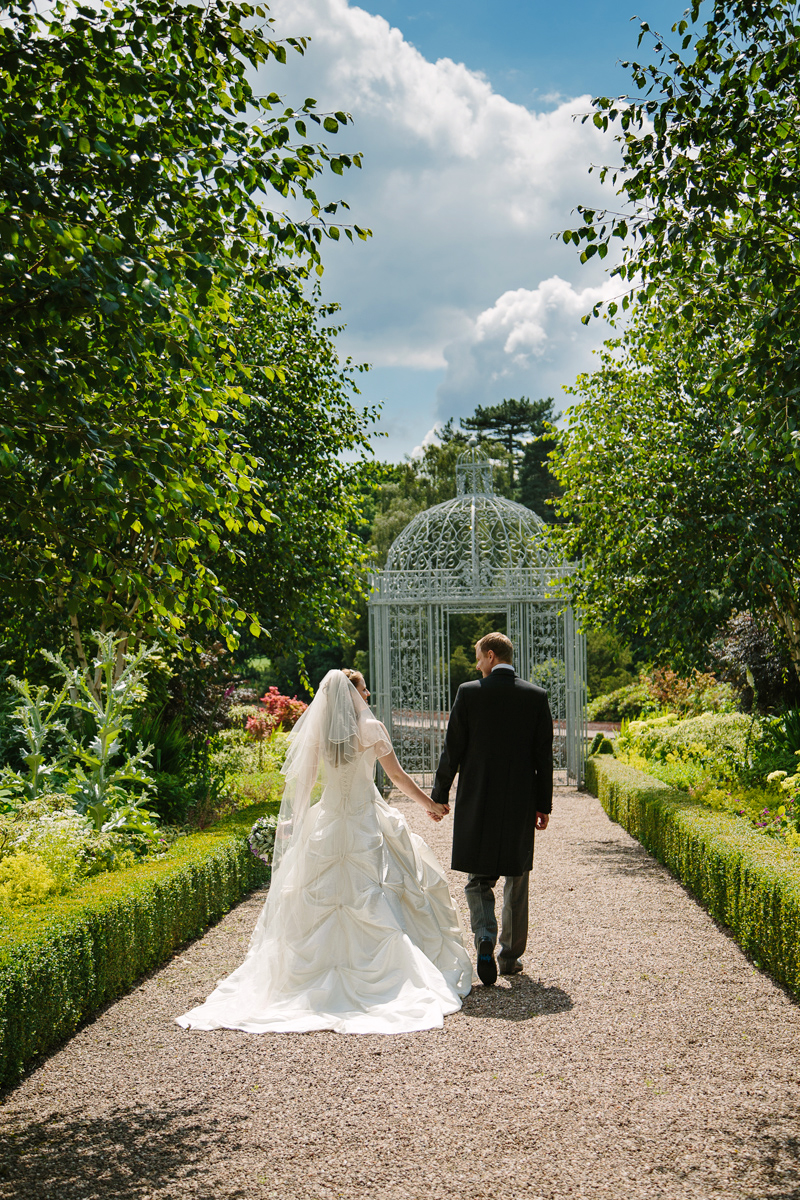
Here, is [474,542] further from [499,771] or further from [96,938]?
[96,938]

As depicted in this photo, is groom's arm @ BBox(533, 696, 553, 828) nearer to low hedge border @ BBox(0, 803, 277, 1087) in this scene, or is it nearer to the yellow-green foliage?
low hedge border @ BBox(0, 803, 277, 1087)

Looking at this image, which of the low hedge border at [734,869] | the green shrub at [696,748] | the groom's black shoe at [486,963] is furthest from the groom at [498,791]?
the green shrub at [696,748]

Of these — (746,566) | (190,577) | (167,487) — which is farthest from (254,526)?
(746,566)

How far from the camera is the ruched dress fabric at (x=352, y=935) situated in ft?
15.0

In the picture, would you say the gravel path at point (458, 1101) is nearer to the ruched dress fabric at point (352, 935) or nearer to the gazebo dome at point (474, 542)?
the ruched dress fabric at point (352, 935)

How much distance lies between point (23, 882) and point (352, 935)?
1707 millimetres

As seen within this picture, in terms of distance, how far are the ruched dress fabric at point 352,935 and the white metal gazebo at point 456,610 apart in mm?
8339

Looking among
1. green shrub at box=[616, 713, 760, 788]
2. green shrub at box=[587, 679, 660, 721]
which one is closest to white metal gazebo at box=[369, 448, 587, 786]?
green shrub at box=[616, 713, 760, 788]

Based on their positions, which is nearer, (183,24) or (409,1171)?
(409,1171)

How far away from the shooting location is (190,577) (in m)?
4.27

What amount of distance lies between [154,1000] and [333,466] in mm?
6542

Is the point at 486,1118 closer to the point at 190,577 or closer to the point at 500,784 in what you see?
the point at 500,784

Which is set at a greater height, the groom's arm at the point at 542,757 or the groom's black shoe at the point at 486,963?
the groom's arm at the point at 542,757

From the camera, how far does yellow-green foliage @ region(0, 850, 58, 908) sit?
4.86 metres
